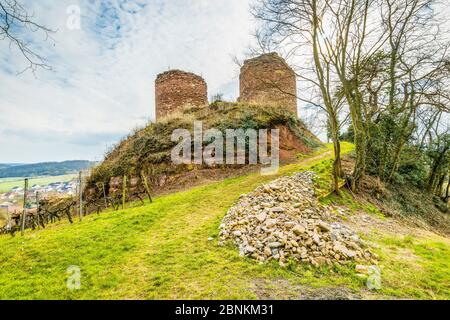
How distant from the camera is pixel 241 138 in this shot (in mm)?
14797

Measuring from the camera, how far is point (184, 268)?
4668 mm

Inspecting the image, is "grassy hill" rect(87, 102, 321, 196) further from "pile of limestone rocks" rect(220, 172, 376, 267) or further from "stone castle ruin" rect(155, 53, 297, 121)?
"pile of limestone rocks" rect(220, 172, 376, 267)

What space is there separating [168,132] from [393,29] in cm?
1118

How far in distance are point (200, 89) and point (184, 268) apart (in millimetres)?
18756

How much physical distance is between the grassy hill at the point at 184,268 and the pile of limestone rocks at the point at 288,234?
27cm

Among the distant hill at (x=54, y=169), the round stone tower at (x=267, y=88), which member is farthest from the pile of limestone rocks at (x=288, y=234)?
the round stone tower at (x=267, y=88)

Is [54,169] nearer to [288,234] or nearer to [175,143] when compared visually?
[175,143]

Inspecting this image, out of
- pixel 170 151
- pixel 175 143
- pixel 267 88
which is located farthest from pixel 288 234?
pixel 267 88

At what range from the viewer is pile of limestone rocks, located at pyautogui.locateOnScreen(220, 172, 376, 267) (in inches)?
189

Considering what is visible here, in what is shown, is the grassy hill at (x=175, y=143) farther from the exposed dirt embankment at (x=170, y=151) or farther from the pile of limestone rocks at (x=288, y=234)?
the pile of limestone rocks at (x=288, y=234)

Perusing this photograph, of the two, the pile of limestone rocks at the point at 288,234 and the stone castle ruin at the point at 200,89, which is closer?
the pile of limestone rocks at the point at 288,234

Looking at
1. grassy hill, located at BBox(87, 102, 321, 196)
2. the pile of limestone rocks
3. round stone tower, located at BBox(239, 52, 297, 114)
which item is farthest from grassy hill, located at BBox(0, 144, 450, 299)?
round stone tower, located at BBox(239, 52, 297, 114)

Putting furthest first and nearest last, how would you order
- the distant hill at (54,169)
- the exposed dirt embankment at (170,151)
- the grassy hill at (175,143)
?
1. the grassy hill at (175,143)
2. the exposed dirt embankment at (170,151)
3. the distant hill at (54,169)

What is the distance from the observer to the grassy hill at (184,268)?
393 cm
